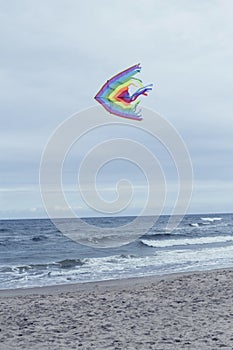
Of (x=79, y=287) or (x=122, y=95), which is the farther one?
(x=79, y=287)

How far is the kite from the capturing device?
874cm

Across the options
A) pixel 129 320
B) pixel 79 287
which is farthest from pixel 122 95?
pixel 79 287

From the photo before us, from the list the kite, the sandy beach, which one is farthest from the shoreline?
the kite

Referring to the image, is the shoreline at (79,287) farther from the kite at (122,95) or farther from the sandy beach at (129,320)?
the kite at (122,95)

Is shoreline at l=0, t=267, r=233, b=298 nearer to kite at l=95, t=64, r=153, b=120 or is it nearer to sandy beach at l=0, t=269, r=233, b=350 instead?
sandy beach at l=0, t=269, r=233, b=350

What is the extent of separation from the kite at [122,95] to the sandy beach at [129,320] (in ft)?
10.9

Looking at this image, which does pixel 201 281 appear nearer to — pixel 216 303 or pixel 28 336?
pixel 216 303

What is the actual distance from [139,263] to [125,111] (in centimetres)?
1670

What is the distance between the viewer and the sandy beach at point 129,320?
7566 mm

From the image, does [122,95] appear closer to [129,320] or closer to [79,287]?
[129,320]

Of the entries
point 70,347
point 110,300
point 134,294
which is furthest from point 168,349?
point 134,294

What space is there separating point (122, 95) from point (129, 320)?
3649 mm

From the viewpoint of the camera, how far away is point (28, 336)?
8203 millimetres

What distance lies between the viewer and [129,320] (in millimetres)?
9086
